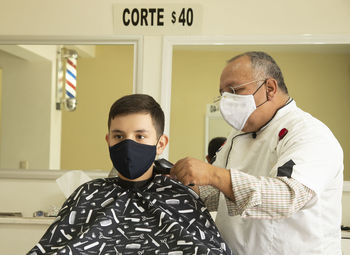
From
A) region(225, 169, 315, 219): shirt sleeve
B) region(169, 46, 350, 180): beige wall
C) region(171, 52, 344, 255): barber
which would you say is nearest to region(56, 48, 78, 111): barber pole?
region(169, 46, 350, 180): beige wall

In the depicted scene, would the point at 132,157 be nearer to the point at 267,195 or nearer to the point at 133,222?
the point at 133,222

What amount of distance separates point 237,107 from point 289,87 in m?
1.56

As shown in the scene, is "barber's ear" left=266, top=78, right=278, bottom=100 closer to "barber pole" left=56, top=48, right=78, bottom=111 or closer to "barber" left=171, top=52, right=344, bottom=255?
"barber" left=171, top=52, right=344, bottom=255

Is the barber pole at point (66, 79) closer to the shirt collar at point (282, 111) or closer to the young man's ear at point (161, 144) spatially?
the young man's ear at point (161, 144)

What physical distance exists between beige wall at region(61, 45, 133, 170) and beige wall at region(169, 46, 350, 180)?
1.24ft

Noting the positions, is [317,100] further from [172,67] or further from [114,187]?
[114,187]

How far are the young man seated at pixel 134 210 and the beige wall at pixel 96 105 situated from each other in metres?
1.72

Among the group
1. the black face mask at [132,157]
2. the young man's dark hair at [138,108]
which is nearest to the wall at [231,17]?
the young man's dark hair at [138,108]

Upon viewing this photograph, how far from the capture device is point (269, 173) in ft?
5.52

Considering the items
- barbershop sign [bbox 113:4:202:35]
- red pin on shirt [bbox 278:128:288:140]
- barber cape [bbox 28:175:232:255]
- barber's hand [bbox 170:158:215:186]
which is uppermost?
barbershop sign [bbox 113:4:202:35]

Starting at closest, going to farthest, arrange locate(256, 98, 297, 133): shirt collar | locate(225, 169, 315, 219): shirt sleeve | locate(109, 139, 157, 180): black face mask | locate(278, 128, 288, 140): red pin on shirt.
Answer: locate(225, 169, 315, 219): shirt sleeve < locate(109, 139, 157, 180): black face mask < locate(278, 128, 288, 140): red pin on shirt < locate(256, 98, 297, 133): shirt collar

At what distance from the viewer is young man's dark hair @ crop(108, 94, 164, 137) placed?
167cm

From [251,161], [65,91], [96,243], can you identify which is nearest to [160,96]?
[65,91]

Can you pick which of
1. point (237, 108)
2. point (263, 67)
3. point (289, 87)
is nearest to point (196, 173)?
point (237, 108)
